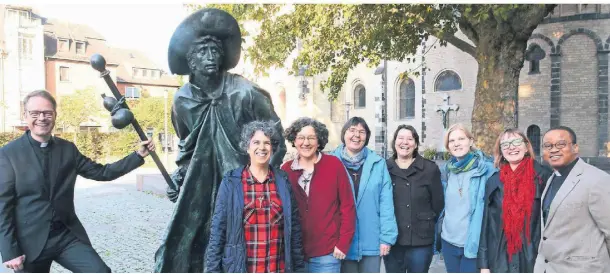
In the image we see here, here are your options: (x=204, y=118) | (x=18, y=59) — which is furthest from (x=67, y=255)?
(x=18, y=59)

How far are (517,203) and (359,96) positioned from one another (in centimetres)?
3120

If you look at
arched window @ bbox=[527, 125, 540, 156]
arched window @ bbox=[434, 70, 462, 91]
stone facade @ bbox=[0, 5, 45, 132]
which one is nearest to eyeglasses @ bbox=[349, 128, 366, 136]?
arched window @ bbox=[527, 125, 540, 156]

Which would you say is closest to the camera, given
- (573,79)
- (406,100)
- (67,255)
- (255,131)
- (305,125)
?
(255,131)

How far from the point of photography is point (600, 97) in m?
23.8

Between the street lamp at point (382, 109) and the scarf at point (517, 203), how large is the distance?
2720cm

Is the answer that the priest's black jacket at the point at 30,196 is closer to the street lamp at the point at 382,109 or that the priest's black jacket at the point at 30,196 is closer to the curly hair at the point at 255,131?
the curly hair at the point at 255,131

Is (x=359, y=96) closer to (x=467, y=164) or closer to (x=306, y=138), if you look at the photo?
(x=467, y=164)

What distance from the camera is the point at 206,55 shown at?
11.2 feet

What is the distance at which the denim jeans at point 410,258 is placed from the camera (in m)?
4.01

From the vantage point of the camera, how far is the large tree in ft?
37.1

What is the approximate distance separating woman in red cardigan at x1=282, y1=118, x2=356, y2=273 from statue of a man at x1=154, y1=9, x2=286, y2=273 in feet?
0.55

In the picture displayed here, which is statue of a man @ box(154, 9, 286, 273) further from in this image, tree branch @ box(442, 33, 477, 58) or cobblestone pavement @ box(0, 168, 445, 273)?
tree branch @ box(442, 33, 477, 58)

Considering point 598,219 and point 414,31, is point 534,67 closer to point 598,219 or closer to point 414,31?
point 414,31

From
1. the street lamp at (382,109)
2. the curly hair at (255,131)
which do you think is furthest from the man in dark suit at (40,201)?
the street lamp at (382,109)
